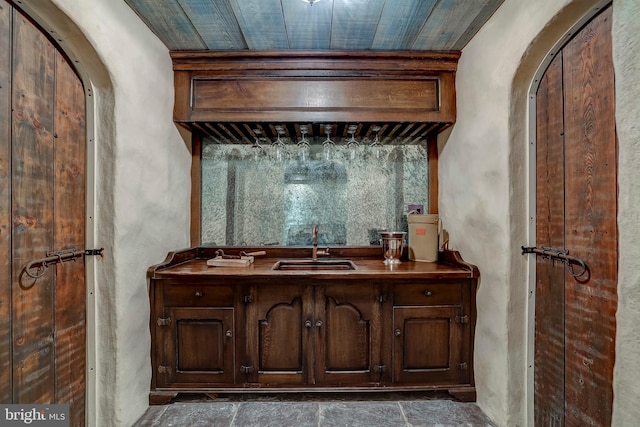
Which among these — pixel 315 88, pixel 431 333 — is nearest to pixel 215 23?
pixel 315 88

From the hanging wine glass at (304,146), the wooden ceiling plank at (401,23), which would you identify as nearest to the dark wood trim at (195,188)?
the hanging wine glass at (304,146)

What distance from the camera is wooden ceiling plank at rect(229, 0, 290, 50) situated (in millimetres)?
1531

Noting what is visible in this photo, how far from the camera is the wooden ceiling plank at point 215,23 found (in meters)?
1.54

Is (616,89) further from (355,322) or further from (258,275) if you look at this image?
(258,275)

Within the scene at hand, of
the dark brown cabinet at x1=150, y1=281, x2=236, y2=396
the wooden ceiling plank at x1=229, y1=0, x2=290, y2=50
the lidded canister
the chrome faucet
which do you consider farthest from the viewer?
the chrome faucet

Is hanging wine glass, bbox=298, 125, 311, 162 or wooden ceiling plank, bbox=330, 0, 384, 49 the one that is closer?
wooden ceiling plank, bbox=330, 0, 384, 49

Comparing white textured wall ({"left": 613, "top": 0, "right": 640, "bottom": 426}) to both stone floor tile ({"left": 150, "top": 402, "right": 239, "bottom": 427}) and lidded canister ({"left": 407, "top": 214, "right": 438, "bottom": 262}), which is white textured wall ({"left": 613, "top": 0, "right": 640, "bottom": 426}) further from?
stone floor tile ({"left": 150, "top": 402, "right": 239, "bottom": 427})

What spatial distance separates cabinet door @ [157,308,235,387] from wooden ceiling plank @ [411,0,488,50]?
1999 mm

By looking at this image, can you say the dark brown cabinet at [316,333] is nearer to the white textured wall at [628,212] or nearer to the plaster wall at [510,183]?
the plaster wall at [510,183]

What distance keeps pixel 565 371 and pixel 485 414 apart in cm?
61

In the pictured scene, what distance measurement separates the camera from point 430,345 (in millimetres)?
1841

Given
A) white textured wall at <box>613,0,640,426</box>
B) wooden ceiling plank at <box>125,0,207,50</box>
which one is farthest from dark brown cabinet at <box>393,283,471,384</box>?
wooden ceiling plank at <box>125,0,207,50</box>

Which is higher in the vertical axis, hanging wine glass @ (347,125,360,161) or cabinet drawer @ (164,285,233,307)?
hanging wine glass @ (347,125,360,161)

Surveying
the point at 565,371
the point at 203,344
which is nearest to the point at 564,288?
the point at 565,371
